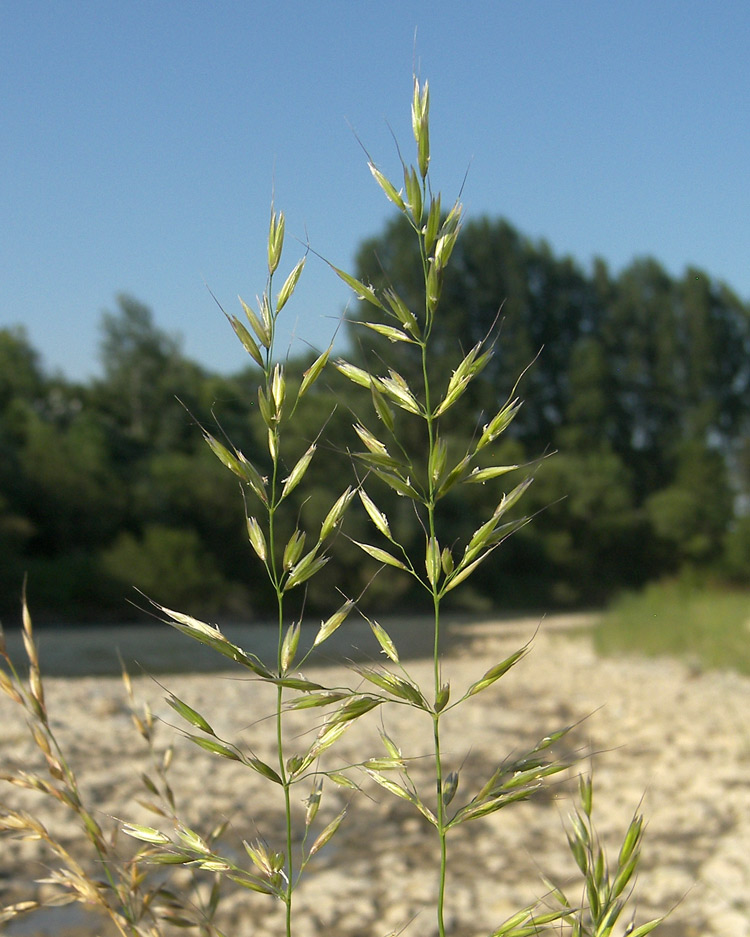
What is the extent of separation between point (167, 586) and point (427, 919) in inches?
453

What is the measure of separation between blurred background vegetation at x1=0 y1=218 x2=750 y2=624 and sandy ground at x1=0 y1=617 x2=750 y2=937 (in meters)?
3.13

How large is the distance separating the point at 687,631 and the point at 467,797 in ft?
24.1

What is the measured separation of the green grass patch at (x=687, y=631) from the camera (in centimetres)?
961

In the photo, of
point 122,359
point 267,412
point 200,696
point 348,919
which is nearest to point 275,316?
point 267,412

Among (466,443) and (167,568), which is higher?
(466,443)

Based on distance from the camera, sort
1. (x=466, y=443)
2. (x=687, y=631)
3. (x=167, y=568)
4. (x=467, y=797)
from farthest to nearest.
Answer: (x=466, y=443) < (x=167, y=568) < (x=687, y=631) < (x=467, y=797)

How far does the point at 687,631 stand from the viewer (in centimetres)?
1112

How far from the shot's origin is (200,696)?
7.18m

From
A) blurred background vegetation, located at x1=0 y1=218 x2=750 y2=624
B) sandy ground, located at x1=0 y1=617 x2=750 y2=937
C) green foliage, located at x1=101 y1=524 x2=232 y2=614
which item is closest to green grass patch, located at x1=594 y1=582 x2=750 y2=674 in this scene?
sandy ground, located at x1=0 y1=617 x2=750 y2=937

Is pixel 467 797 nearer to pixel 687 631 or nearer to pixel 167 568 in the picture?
pixel 687 631

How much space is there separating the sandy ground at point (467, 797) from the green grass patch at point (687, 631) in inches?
32.4

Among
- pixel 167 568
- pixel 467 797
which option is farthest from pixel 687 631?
pixel 167 568

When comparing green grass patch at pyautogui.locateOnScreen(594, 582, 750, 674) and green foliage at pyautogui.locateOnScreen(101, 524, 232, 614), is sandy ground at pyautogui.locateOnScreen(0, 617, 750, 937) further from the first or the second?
green foliage at pyautogui.locateOnScreen(101, 524, 232, 614)

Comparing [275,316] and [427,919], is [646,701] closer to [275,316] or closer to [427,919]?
[427,919]
